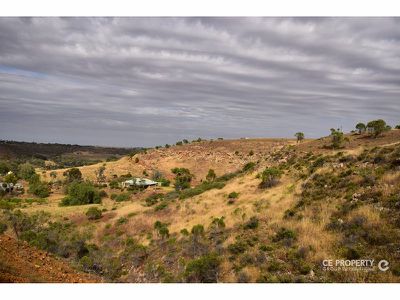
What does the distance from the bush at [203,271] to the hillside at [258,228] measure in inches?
1.7

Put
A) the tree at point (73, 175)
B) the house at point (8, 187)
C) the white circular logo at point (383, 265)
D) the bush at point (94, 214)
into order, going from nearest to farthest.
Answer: the white circular logo at point (383, 265), the bush at point (94, 214), the house at point (8, 187), the tree at point (73, 175)

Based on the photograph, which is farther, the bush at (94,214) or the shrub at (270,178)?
the bush at (94,214)

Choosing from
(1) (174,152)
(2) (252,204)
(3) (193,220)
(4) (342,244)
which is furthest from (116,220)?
(1) (174,152)

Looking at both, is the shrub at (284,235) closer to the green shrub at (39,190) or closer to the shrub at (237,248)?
the shrub at (237,248)

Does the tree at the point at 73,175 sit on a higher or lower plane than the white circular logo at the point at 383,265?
lower

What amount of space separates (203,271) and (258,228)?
6.52m

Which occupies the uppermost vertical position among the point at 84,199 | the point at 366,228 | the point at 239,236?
the point at 366,228

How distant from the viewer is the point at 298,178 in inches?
1209

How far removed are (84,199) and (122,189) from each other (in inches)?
418

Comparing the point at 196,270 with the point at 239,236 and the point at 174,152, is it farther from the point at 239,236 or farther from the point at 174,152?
the point at 174,152

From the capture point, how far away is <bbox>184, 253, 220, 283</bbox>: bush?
13531 mm

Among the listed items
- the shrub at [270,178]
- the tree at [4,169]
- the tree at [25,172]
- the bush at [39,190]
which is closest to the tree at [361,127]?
the shrub at [270,178]

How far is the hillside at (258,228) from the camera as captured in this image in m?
13.5

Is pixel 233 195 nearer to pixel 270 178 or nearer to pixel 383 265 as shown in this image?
pixel 270 178
